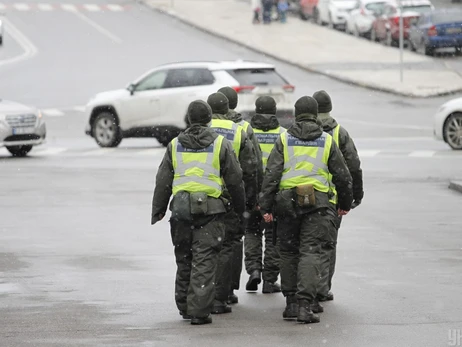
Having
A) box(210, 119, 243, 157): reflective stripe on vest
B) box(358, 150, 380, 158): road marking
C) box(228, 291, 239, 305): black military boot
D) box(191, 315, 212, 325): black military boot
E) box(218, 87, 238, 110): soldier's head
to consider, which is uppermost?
A: box(218, 87, 238, 110): soldier's head

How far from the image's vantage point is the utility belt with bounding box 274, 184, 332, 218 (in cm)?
983

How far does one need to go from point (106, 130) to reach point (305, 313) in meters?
18.4

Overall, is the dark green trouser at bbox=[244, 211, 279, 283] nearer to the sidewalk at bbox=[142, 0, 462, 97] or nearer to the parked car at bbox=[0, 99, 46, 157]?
the parked car at bbox=[0, 99, 46, 157]

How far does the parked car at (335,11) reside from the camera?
52312mm

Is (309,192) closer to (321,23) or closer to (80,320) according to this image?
(80,320)

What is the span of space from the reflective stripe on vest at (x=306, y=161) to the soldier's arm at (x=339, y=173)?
0.04 metres

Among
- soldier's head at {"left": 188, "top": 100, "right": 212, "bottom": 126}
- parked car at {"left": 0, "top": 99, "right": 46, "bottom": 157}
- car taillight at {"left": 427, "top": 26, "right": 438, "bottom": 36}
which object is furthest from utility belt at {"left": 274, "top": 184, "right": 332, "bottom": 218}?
car taillight at {"left": 427, "top": 26, "right": 438, "bottom": 36}

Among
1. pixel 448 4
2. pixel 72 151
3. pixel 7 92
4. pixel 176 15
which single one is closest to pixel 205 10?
pixel 176 15

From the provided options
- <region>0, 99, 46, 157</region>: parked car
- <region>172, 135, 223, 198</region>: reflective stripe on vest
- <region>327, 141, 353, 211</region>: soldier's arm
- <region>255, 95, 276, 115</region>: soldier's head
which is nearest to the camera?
<region>172, 135, 223, 198</region>: reflective stripe on vest

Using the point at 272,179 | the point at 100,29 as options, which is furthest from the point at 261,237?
the point at 100,29

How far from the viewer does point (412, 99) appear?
1458 inches

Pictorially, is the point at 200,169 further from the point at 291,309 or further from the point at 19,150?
the point at 19,150

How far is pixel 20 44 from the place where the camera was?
1901 inches

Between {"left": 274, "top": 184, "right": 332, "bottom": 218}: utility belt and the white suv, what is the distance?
53.8 ft
